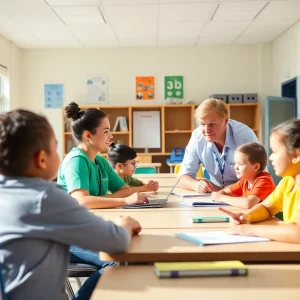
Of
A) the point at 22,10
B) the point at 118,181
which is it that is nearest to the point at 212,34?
the point at 22,10

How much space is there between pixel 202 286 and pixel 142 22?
5.87 metres

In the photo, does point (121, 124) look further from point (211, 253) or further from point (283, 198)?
point (211, 253)

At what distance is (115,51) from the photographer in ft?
27.3

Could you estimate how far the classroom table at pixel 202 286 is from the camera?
1034 millimetres

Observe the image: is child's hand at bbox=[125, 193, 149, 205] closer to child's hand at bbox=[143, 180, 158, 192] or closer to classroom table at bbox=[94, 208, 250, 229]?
classroom table at bbox=[94, 208, 250, 229]

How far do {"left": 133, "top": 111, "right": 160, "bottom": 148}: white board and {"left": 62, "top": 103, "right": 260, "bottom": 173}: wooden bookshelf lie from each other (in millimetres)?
89

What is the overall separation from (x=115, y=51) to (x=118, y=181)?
19.5 feet

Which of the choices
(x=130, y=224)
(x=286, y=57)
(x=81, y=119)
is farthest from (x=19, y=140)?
(x=286, y=57)

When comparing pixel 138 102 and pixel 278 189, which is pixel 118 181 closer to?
pixel 278 189

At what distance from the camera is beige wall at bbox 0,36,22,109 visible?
7.49 meters

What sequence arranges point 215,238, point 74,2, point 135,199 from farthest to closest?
point 74,2
point 135,199
point 215,238

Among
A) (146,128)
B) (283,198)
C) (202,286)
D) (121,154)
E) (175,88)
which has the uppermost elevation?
(175,88)

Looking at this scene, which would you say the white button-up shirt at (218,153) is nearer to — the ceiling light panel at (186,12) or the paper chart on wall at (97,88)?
the ceiling light panel at (186,12)

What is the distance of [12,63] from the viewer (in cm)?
790
